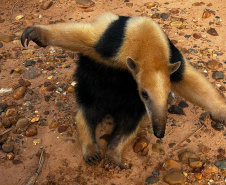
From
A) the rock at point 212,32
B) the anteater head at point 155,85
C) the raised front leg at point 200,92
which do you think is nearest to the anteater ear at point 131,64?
the anteater head at point 155,85

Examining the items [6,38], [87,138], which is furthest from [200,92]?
[6,38]

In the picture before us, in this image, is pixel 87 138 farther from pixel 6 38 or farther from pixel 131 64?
pixel 6 38

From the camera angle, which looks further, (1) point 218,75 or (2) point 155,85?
(1) point 218,75

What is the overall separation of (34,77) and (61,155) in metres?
1.86

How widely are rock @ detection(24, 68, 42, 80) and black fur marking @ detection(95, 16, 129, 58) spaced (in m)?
2.42

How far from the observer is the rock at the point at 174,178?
4.34 m

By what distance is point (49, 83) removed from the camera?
5930 millimetres

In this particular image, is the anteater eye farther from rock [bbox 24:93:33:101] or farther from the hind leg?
rock [bbox 24:93:33:101]

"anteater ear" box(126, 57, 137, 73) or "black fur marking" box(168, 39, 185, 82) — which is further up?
"anteater ear" box(126, 57, 137, 73)

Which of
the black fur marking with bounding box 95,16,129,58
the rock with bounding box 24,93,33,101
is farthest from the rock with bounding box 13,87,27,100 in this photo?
the black fur marking with bounding box 95,16,129,58

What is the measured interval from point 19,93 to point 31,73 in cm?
62

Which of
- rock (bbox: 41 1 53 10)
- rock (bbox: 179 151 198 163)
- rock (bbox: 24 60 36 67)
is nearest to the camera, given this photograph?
rock (bbox: 179 151 198 163)

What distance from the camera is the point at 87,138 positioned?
15.9ft

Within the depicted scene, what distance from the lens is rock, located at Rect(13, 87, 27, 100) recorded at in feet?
18.3
